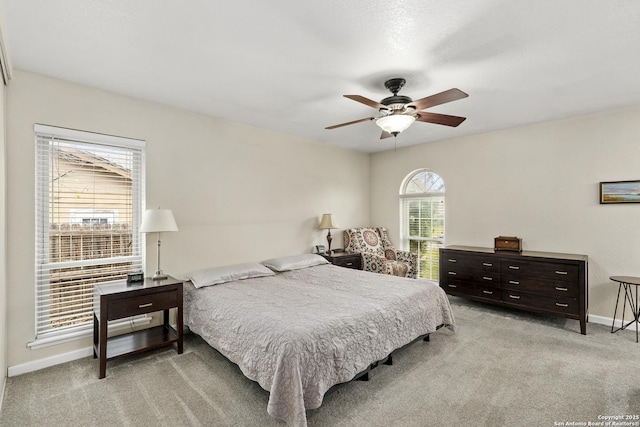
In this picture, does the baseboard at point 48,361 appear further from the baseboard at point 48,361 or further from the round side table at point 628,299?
the round side table at point 628,299

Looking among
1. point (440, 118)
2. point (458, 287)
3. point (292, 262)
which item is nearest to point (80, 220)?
point (292, 262)

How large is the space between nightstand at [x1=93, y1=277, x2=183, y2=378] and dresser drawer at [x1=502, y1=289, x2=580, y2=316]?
393cm

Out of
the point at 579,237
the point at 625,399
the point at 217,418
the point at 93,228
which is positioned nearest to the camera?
the point at 217,418

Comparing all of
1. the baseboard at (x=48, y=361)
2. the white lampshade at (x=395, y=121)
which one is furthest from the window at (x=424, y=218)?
the baseboard at (x=48, y=361)

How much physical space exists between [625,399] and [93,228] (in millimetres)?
4669

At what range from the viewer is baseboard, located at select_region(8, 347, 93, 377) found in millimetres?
2549

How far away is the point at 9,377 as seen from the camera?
2.52 metres

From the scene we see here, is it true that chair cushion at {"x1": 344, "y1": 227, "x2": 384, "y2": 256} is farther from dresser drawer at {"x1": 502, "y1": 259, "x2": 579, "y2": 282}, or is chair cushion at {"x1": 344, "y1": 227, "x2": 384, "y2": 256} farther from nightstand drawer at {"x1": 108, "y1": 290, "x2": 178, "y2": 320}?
nightstand drawer at {"x1": 108, "y1": 290, "x2": 178, "y2": 320}

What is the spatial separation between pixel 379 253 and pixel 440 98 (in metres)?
3.42

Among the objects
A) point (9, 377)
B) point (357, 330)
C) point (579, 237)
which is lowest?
point (9, 377)

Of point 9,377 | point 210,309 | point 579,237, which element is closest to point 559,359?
point 579,237

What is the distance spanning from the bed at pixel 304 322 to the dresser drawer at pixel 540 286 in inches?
48.6

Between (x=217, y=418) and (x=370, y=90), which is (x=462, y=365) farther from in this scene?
(x=370, y=90)

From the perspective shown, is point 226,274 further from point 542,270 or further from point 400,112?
point 542,270
